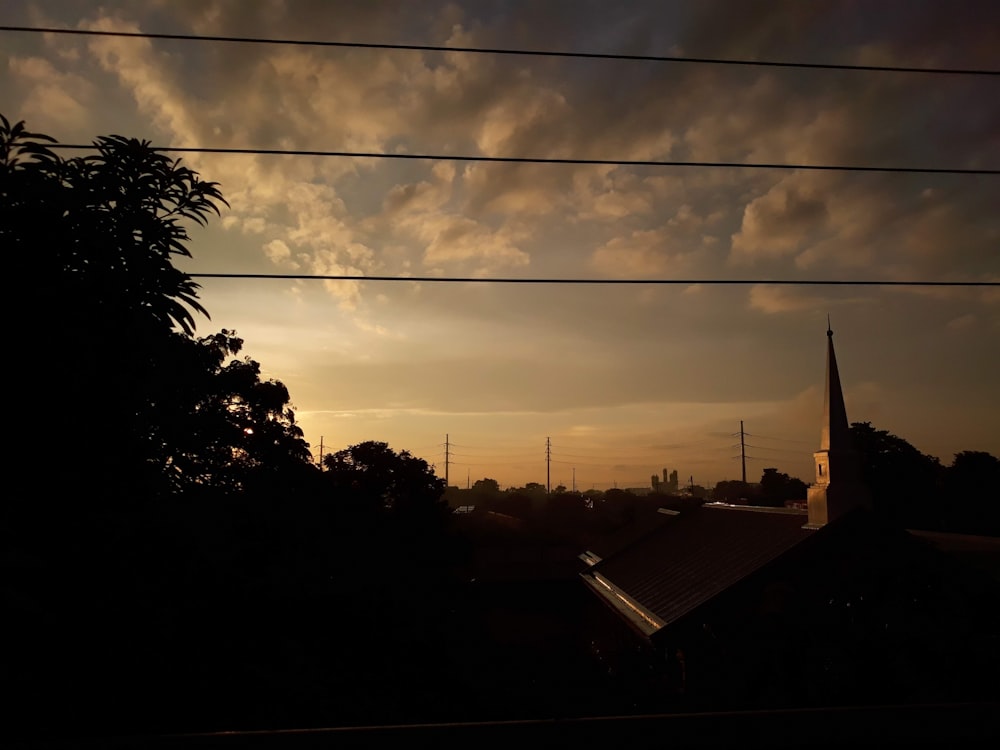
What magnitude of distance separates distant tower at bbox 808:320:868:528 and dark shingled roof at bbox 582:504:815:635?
0.90 meters

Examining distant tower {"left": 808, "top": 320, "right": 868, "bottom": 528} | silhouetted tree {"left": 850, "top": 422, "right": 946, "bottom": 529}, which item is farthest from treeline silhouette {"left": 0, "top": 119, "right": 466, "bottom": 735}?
silhouetted tree {"left": 850, "top": 422, "right": 946, "bottom": 529}

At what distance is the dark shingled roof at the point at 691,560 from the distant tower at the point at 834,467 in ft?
2.96

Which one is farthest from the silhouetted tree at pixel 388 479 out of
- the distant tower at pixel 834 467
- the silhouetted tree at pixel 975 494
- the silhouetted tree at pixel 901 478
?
the silhouetted tree at pixel 975 494

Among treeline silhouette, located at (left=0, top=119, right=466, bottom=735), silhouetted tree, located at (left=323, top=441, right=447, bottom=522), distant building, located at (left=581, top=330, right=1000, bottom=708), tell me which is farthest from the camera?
silhouetted tree, located at (left=323, top=441, right=447, bottom=522)

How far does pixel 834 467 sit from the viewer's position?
1898 centimetres

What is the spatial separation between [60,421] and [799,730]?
668cm

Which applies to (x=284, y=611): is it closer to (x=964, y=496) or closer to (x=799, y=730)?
(x=799, y=730)

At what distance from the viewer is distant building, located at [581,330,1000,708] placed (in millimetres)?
11375

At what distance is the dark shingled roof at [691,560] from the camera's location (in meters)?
17.4

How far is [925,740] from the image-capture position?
3.68m

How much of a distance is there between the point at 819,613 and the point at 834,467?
276 inches

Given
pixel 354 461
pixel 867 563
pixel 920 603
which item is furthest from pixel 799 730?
pixel 354 461

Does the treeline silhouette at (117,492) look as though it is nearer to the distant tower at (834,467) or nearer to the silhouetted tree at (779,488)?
the distant tower at (834,467)

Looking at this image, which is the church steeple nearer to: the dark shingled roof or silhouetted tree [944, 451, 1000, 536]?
the dark shingled roof
